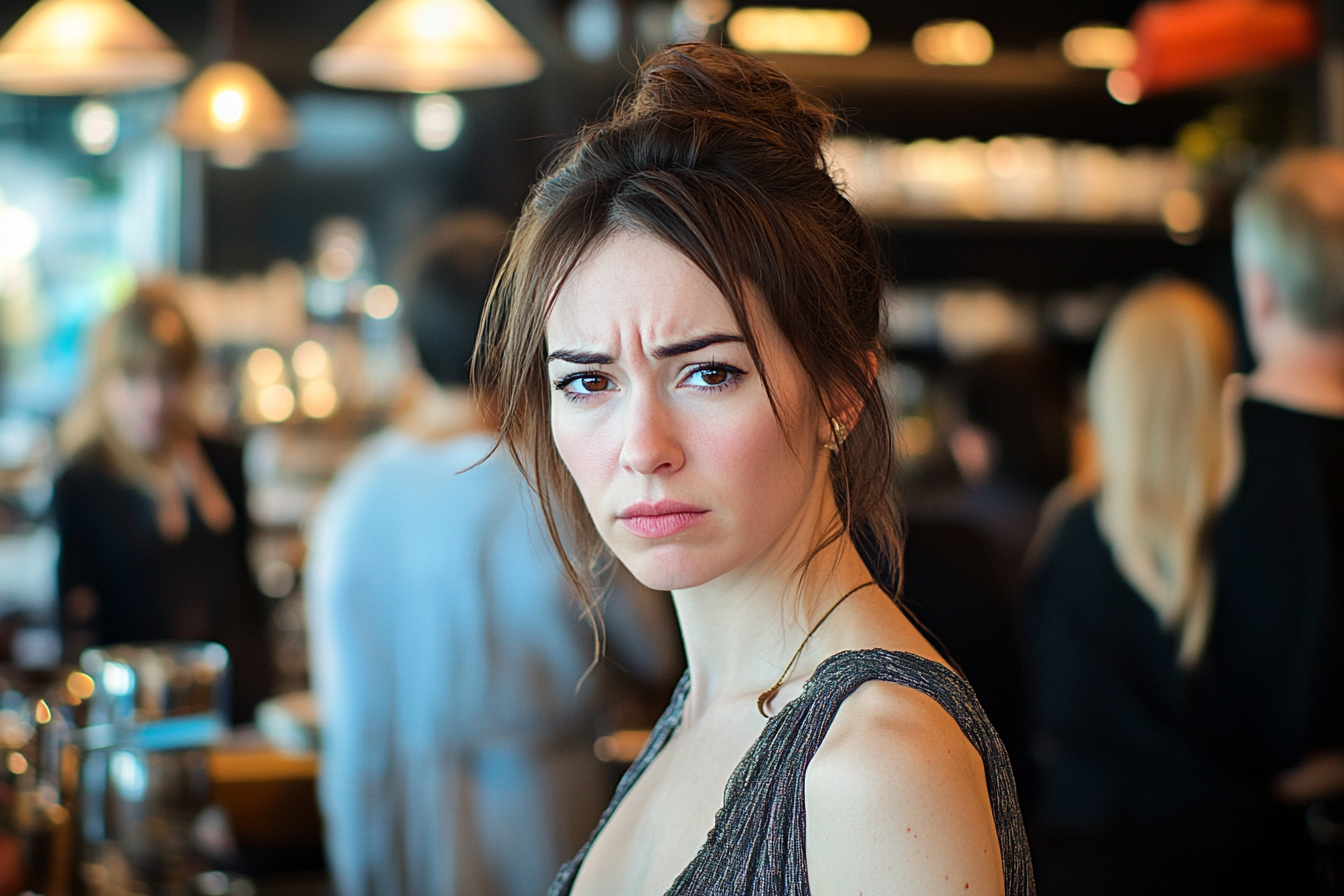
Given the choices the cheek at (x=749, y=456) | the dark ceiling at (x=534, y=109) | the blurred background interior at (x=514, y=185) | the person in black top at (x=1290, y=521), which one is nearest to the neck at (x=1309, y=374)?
the person in black top at (x=1290, y=521)

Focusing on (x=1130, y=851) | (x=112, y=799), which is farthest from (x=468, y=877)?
(x=1130, y=851)

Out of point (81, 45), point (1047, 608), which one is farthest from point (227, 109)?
point (1047, 608)

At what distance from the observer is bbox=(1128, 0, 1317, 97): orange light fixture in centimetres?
378

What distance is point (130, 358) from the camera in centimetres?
275

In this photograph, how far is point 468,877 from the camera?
6.93ft

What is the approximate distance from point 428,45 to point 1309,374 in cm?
180

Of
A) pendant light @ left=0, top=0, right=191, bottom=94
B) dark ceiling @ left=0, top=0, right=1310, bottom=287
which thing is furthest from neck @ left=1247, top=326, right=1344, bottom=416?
dark ceiling @ left=0, top=0, right=1310, bottom=287

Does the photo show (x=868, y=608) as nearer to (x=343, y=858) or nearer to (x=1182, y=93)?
(x=343, y=858)

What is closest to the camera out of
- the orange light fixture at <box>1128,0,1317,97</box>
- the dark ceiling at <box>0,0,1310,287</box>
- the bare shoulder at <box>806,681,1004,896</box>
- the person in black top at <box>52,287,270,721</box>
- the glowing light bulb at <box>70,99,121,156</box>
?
the bare shoulder at <box>806,681,1004,896</box>

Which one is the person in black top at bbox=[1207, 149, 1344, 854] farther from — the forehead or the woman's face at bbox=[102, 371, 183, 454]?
the woman's face at bbox=[102, 371, 183, 454]

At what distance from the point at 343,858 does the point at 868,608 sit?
5.01ft

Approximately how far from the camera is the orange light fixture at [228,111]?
353 cm

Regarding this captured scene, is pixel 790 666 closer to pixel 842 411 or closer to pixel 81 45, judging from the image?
pixel 842 411

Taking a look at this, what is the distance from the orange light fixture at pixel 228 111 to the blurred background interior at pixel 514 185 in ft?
1.99
